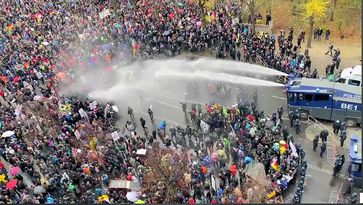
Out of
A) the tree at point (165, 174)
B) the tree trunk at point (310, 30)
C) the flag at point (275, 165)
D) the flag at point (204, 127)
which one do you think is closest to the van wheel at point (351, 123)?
the flag at point (275, 165)

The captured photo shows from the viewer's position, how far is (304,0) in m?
46.9

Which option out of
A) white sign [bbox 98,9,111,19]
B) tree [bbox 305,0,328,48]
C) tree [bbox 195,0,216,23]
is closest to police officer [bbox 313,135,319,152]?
tree [bbox 305,0,328,48]

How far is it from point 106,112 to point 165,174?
875 centimetres

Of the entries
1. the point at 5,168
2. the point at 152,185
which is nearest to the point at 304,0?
the point at 152,185

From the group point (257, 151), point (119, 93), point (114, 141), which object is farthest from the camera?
point (119, 93)

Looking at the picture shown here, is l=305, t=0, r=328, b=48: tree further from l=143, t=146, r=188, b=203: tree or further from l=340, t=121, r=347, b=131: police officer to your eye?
l=143, t=146, r=188, b=203: tree

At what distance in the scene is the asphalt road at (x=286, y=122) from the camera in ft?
96.3

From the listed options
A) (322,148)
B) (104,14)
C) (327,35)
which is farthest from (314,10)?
(104,14)

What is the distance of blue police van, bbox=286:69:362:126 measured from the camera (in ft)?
110

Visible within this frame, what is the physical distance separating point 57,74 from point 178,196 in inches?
709

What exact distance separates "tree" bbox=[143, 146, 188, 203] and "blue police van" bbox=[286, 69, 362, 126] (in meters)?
9.89

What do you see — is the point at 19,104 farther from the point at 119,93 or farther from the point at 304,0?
the point at 304,0

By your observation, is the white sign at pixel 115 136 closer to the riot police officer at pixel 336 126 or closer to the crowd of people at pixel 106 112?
the crowd of people at pixel 106 112

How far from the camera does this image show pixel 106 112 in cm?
3553
